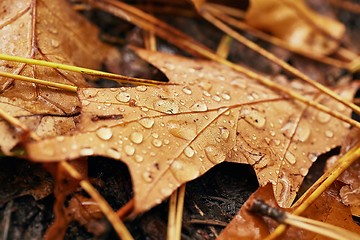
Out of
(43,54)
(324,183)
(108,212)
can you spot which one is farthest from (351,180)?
(43,54)

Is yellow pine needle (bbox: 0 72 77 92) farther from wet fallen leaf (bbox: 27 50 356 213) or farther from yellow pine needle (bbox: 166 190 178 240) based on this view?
yellow pine needle (bbox: 166 190 178 240)

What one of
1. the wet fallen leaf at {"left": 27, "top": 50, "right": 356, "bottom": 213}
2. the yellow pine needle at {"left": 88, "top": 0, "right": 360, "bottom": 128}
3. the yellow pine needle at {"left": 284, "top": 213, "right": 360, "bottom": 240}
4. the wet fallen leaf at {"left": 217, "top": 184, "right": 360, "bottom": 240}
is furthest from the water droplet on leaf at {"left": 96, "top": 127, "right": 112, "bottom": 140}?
the yellow pine needle at {"left": 88, "top": 0, "right": 360, "bottom": 128}

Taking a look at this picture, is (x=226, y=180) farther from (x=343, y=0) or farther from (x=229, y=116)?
(x=343, y=0)

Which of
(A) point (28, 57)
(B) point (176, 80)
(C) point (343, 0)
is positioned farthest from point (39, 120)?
(C) point (343, 0)

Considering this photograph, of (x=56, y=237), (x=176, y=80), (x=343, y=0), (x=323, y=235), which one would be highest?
(x=343, y=0)

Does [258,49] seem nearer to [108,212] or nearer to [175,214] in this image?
[175,214]

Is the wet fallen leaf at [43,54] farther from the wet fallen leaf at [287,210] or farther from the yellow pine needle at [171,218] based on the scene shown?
the wet fallen leaf at [287,210]
